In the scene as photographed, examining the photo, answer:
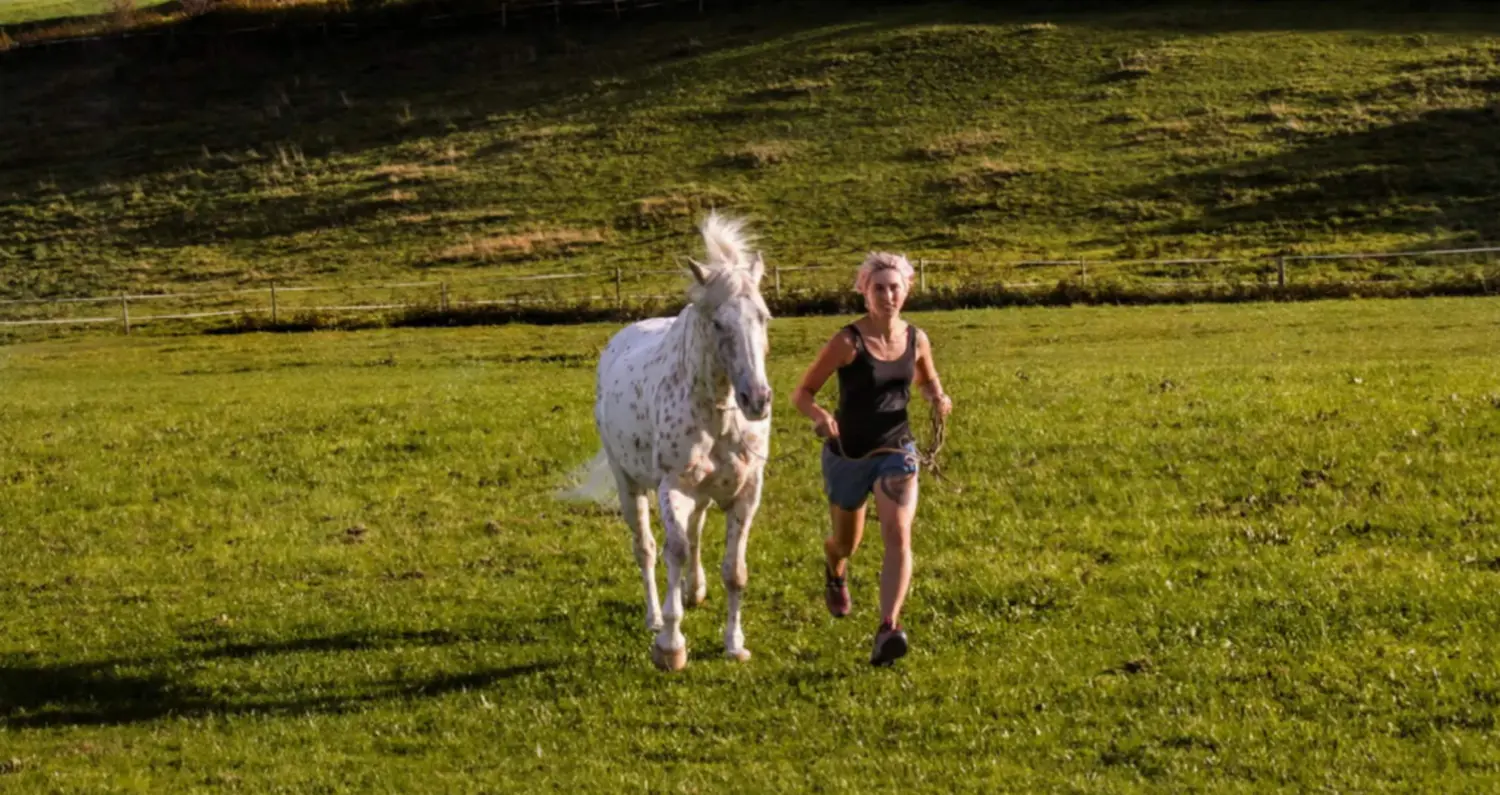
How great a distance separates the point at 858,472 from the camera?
34.0 feet

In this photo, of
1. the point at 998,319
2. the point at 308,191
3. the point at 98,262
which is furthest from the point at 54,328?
the point at 998,319

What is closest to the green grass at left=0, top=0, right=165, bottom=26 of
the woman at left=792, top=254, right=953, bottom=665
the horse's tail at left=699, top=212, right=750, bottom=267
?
the horse's tail at left=699, top=212, right=750, bottom=267

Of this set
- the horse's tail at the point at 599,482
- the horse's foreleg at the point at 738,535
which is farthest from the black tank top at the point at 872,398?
the horse's tail at the point at 599,482

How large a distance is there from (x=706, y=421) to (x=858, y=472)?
1143 mm

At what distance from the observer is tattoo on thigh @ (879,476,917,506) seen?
10227 millimetres

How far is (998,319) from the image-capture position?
129ft

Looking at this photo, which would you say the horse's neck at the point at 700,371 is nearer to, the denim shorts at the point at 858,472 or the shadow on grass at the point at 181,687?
the denim shorts at the point at 858,472

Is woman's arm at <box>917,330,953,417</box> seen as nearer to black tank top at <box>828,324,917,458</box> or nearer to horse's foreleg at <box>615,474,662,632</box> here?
black tank top at <box>828,324,917,458</box>

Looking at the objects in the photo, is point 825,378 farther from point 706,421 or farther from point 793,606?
point 793,606

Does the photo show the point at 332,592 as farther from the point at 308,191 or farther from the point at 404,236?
the point at 308,191

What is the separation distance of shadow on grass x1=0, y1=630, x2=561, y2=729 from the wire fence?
96.2 ft

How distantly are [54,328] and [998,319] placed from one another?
98.3 feet

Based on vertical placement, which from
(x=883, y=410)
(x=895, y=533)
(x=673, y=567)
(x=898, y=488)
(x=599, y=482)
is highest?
(x=883, y=410)

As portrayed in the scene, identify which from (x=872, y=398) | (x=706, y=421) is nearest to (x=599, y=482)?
(x=706, y=421)
